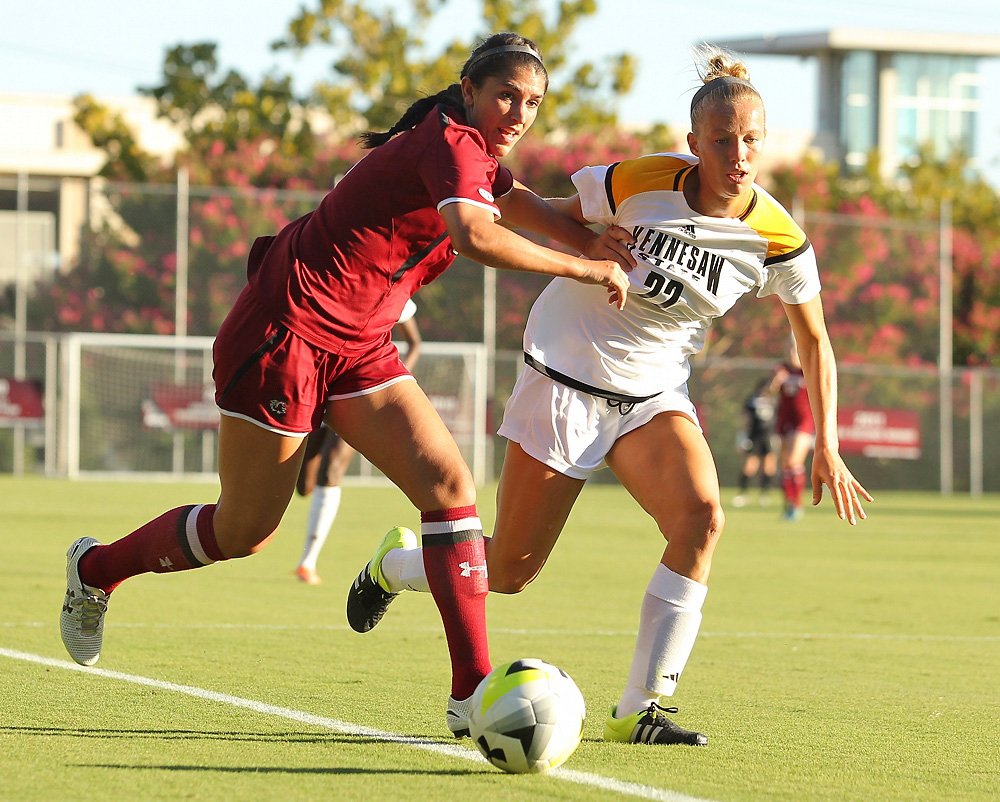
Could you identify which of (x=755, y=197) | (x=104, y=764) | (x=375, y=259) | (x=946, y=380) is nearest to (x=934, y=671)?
(x=755, y=197)

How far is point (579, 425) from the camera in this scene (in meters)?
Result: 5.39

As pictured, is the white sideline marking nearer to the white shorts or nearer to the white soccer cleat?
the white soccer cleat

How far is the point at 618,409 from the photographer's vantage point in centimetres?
540

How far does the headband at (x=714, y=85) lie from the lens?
5.11 metres

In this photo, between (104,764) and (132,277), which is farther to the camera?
(132,277)

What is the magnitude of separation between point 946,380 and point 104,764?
2565 centimetres

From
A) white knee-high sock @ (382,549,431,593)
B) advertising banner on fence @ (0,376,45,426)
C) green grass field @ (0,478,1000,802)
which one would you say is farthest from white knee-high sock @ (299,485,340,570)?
advertising banner on fence @ (0,376,45,426)

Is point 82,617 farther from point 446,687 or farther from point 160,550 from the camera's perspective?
point 446,687

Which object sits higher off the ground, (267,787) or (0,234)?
(0,234)

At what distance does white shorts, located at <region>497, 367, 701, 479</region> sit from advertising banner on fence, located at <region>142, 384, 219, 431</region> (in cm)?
1955

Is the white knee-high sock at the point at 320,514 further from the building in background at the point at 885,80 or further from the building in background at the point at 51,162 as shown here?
the building in background at the point at 885,80

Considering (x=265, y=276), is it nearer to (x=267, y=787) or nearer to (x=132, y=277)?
(x=267, y=787)

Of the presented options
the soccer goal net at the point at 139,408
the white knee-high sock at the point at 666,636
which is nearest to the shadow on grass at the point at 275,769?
the white knee-high sock at the point at 666,636

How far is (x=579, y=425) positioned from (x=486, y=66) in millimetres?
1346
